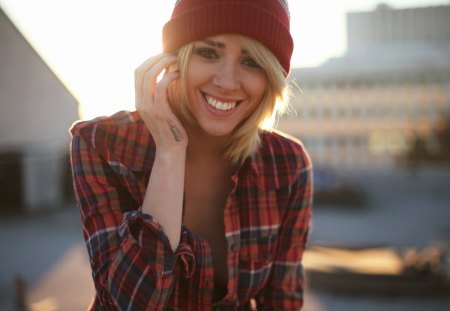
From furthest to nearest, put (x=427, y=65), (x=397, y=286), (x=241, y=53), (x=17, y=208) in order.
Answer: (x=427, y=65) → (x=17, y=208) → (x=397, y=286) → (x=241, y=53)

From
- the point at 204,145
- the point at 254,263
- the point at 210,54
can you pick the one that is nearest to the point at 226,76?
the point at 210,54

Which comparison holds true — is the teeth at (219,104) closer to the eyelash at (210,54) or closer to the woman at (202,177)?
the woman at (202,177)

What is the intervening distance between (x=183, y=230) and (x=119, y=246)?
0.26 m

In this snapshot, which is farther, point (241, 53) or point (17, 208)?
point (17, 208)

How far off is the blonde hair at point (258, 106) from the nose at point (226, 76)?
99 mm

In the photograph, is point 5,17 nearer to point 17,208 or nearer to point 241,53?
point 17,208

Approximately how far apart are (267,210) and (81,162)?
81 centimetres

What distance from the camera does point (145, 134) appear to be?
202 centimetres

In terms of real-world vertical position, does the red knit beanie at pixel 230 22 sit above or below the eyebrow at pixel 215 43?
above

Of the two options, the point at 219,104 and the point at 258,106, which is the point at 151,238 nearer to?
the point at 219,104

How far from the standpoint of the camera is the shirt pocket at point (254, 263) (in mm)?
Answer: 2047

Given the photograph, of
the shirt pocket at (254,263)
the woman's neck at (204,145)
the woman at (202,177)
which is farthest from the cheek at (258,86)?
the shirt pocket at (254,263)

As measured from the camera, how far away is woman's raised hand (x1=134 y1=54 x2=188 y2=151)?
1862 millimetres

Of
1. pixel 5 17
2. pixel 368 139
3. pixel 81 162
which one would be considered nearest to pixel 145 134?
pixel 81 162
